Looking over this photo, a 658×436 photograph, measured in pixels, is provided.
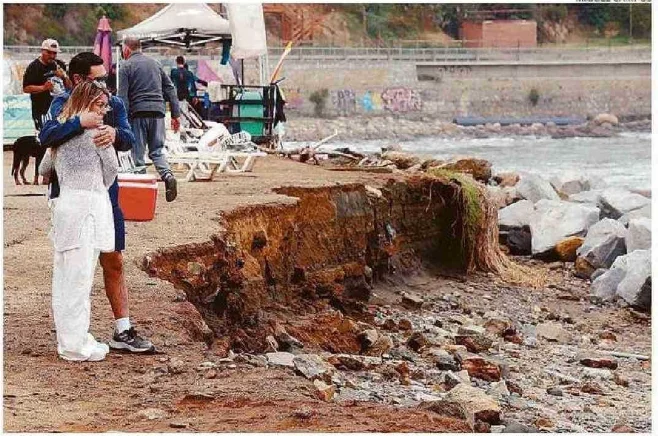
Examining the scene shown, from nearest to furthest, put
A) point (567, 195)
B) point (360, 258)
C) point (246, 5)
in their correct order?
1. point (360, 258)
2. point (246, 5)
3. point (567, 195)

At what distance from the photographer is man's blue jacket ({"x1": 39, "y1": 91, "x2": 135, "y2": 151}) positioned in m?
7.66

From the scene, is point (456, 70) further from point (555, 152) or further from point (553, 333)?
point (553, 333)

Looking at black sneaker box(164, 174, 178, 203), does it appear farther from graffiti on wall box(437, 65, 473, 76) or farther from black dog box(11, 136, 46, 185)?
graffiti on wall box(437, 65, 473, 76)

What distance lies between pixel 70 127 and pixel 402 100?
62.9 meters

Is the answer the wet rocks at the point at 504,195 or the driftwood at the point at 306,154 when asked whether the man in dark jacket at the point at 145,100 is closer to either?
the driftwood at the point at 306,154

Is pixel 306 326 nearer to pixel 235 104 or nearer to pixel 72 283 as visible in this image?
pixel 72 283

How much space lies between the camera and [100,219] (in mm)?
7742

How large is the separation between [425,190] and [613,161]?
3590 centimetres

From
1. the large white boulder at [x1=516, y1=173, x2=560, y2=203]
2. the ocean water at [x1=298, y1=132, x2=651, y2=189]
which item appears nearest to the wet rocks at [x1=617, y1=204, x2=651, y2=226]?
the large white boulder at [x1=516, y1=173, x2=560, y2=203]

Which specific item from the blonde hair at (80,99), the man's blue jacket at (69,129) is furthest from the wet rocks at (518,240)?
the blonde hair at (80,99)

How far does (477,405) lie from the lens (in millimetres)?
7473

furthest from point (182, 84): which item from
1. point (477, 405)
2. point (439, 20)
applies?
point (439, 20)

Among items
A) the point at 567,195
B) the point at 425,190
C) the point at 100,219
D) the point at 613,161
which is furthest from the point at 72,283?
the point at 613,161

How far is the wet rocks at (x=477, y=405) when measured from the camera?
739 cm
